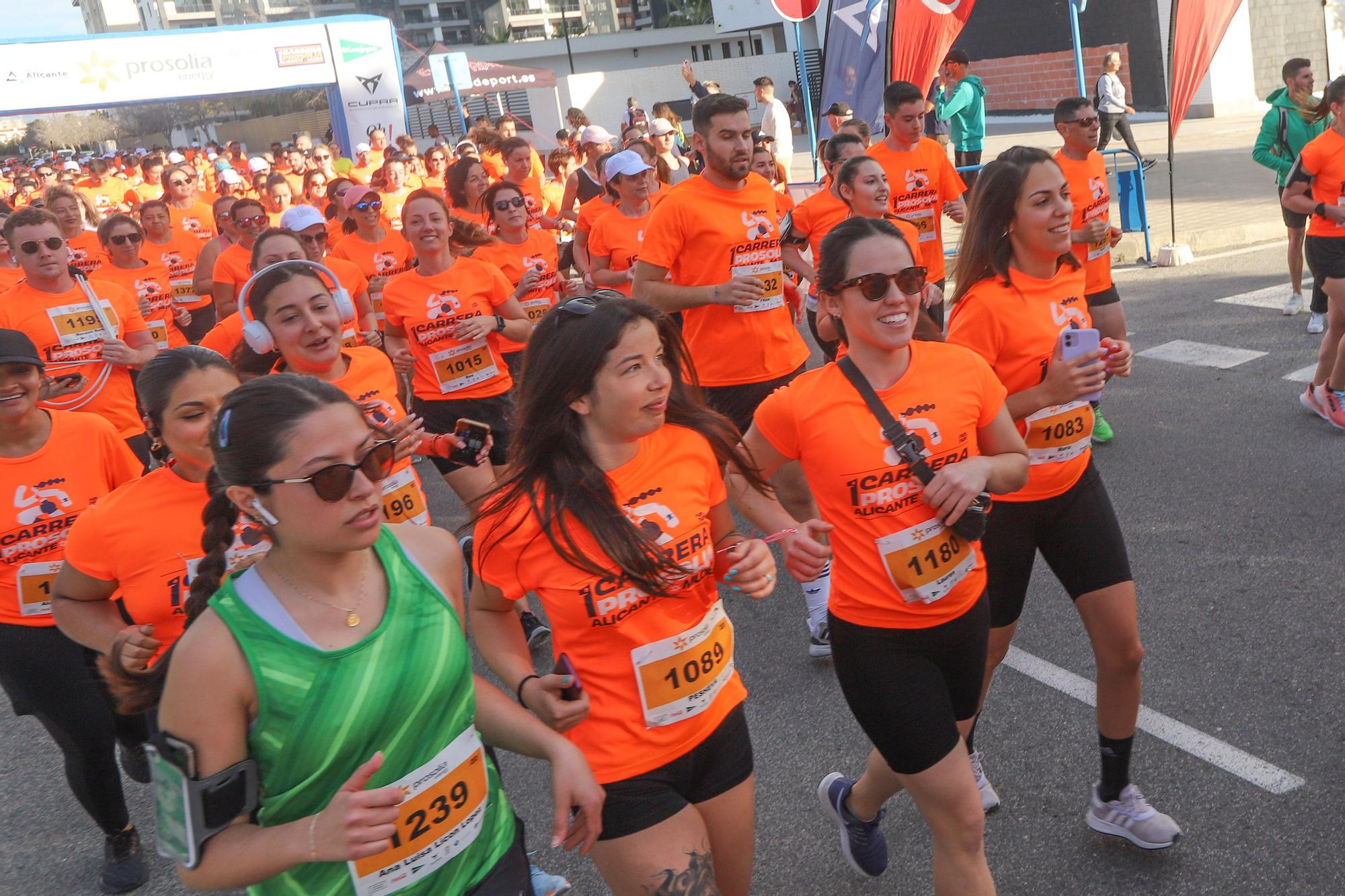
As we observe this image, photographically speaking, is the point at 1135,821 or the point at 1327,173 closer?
the point at 1135,821

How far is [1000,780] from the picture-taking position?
12.9ft

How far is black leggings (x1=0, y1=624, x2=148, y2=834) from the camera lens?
12.6 ft

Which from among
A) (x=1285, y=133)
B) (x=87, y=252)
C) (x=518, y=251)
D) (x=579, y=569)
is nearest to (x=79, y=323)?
(x=518, y=251)

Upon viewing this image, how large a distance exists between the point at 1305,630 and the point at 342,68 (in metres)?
25.2

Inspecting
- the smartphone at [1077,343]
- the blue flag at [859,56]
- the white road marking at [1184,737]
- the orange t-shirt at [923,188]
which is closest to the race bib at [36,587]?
the smartphone at [1077,343]

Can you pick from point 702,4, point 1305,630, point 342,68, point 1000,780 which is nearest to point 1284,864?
point 1000,780

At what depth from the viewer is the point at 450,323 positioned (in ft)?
19.3

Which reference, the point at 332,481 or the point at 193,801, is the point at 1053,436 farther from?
the point at 193,801

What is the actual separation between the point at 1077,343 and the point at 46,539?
3.31 metres

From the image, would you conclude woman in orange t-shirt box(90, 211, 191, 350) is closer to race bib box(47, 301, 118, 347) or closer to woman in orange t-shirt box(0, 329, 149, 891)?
race bib box(47, 301, 118, 347)

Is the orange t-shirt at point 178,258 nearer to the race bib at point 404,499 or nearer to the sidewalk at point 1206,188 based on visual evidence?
the race bib at point 404,499

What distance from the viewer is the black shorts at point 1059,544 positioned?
3.33 meters

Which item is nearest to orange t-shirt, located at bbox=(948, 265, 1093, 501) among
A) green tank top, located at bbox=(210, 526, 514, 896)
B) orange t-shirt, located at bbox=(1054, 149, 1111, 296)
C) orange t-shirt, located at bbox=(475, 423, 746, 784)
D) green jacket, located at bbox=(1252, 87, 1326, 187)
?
orange t-shirt, located at bbox=(475, 423, 746, 784)

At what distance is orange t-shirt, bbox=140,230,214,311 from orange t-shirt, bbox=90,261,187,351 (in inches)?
32.6
